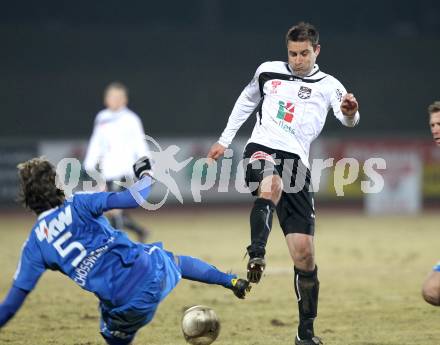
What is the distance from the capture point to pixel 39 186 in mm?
4961

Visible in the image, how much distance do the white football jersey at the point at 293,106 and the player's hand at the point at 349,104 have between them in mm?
197

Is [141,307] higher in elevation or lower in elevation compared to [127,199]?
lower

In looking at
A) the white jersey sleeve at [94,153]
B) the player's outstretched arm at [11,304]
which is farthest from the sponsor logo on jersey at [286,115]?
the white jersey sleeve at [94,153]

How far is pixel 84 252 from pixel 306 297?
199 centimetres

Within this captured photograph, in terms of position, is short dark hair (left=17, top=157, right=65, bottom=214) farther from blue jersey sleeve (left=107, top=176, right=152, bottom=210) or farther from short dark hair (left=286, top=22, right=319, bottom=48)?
short dark hair (left=286, top=22, right=319, bottom=48)

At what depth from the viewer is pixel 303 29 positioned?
20.9 feet

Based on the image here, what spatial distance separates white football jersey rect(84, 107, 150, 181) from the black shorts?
5.86m

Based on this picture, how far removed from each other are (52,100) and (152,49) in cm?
295

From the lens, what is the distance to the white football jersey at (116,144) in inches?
476

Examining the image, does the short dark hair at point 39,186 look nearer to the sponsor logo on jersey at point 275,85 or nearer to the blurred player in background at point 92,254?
the blurred player in background at point 92,254

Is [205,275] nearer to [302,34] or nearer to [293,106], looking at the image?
[293,106]

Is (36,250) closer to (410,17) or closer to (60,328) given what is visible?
(60,328)

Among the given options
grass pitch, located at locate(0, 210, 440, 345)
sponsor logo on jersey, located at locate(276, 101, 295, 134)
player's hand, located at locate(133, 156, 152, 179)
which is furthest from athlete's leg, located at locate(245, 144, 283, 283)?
grass pitch, located at locate(0, 210, 440, 345)

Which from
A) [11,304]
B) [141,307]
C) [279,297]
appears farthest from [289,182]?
[279,297]
